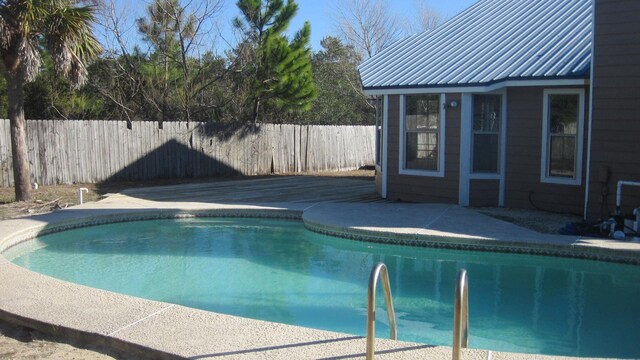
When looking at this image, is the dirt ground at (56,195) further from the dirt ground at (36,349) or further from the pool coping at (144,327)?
the dirt ground at (36,349)

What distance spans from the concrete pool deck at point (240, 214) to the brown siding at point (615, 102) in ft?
4.70

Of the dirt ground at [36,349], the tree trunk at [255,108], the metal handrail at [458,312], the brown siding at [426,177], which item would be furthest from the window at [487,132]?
the tree trunk at [255,108]

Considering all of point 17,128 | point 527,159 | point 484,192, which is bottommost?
point 484,192

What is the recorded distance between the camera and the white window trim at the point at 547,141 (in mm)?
11227

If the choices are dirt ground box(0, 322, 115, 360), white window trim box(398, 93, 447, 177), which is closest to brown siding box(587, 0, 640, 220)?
white window trim box(398, 93, 447, 177)

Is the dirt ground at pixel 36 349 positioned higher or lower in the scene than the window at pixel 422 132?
lower

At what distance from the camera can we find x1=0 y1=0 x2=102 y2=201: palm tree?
11.9 metres

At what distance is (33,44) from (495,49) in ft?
32.1

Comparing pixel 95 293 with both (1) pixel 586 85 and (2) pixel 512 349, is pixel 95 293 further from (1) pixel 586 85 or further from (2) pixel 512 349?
(1) pixel 586 85

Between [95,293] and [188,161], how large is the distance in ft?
45.3

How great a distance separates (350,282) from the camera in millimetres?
8258

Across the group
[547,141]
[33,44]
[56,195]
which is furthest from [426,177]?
[56,195]

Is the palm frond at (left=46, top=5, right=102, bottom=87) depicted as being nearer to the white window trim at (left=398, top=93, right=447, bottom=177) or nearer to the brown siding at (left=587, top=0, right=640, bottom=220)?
the white window trim at (left=398, top=93, right=447, bottom=177)

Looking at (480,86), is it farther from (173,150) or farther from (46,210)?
(173,150)
